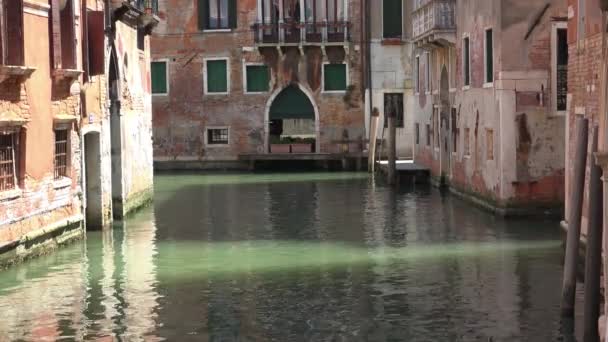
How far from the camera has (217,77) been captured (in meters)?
36.7

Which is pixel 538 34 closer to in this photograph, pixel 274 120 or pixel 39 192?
pixel 39 192

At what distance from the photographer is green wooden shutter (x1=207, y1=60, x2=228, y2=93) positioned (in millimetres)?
36625

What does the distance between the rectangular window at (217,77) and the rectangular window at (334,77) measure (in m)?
3.29

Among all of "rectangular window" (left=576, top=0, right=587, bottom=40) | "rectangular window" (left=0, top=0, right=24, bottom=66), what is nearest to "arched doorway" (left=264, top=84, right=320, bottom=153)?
"rectangular window" (left=0, top=0, right=24, bottom=66)

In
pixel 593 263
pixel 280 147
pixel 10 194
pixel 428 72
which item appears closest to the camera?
pixel 593 263

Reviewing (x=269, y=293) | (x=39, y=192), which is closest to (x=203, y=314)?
(x=269, y=293)

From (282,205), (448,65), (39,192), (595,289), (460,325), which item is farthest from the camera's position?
(448,65)

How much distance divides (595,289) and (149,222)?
1196 cm

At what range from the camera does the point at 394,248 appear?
15.8 meters

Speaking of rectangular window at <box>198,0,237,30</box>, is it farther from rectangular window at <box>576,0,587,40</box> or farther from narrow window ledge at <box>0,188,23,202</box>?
rectangular window at <box>576,0,587,40</box>

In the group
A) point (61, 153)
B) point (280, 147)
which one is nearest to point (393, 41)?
point (280, 147)

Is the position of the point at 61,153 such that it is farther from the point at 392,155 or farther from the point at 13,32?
the point at 392,155

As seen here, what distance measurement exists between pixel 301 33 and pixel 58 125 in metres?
20.0

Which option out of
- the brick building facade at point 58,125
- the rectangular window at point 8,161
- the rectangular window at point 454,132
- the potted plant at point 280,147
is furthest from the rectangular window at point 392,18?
the rectangular window at point 8,161
